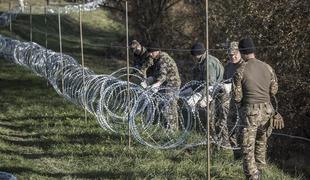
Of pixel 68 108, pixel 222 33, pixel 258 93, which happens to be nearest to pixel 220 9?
pixel 222 33

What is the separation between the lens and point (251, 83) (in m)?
8.23

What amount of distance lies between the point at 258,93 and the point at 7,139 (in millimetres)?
5383

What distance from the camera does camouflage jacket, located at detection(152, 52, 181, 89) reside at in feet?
38.1

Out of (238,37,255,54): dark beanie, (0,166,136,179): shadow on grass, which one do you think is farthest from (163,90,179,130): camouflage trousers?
(238,37,255,54): dark beanie

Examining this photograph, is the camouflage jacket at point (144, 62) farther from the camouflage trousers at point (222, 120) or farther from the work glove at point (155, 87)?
Result: the camouflage trousers at point (222, 120)

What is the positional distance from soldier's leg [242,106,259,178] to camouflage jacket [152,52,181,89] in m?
3.48

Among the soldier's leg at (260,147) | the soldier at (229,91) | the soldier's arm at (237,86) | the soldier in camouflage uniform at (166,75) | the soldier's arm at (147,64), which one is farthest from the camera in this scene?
the soldier's arm at (147,64)

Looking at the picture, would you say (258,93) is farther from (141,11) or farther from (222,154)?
(141,11)

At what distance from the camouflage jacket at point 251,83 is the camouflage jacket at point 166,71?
3.40m

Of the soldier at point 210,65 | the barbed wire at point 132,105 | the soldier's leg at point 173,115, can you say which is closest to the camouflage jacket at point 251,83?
the barbed wire at point 132,105

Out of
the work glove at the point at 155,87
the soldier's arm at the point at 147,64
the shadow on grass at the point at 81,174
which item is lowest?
the shadow on grass at the point at 81,174

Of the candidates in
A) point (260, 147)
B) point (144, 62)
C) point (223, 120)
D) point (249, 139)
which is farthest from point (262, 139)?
point (144, 62)

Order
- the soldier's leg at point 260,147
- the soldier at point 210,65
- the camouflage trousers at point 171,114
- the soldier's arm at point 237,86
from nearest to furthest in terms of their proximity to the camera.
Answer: the soldier's arm at point 237,86 → the soldier's leg at point 260,147 → the soldier at point 210,65 → the camouflage trousers at point 171,114

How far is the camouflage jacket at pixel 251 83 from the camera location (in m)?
8.22
